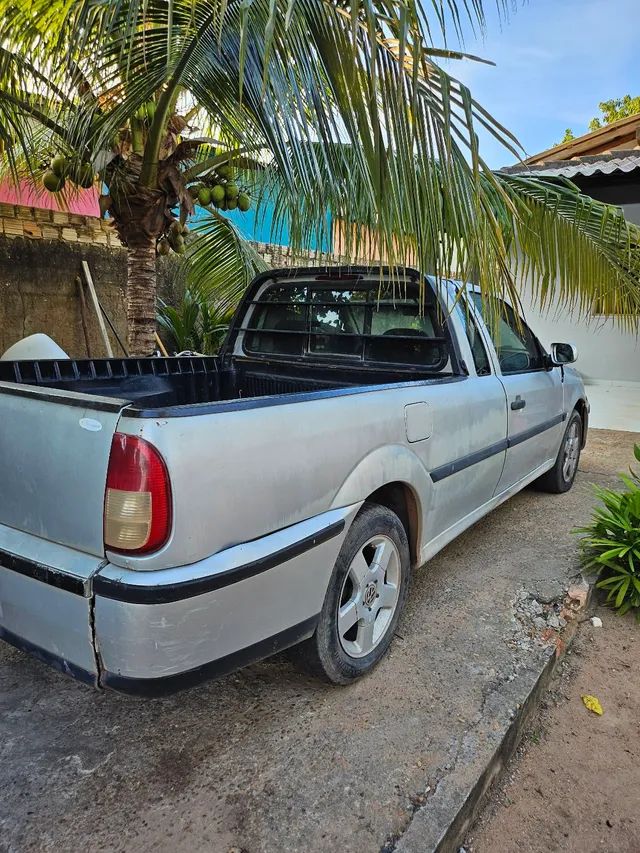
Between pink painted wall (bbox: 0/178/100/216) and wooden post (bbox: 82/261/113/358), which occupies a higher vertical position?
pink painted wall (bbox: 0/178/100/216)

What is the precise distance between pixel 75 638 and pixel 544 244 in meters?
3.91

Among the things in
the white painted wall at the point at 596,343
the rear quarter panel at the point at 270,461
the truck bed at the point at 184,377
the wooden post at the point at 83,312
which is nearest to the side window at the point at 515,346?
the truck bed at the point at 184,377

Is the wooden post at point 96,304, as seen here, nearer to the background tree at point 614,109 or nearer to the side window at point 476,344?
the side window at point 476,344

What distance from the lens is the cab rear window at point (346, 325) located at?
3211 mm

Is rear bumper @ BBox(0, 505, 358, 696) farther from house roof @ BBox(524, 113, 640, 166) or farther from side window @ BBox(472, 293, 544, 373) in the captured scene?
house roof @ BBox(524, 113, 640, 166)

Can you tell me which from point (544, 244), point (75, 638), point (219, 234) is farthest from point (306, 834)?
point (219, 234)

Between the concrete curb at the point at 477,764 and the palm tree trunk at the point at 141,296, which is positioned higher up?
the palm tree trunk at the point at 141,296

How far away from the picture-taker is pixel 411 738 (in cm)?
209

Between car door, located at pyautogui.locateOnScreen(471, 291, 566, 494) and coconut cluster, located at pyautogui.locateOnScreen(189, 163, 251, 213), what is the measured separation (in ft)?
7.92

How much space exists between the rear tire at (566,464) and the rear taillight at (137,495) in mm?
3798

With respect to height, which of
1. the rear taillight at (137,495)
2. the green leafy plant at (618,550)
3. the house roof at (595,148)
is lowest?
the green leafy plant at (618,550)

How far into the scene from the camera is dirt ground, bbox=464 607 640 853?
6.08 feet

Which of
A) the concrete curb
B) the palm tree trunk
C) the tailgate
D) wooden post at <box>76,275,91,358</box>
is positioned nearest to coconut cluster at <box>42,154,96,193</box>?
the palm tree trunk

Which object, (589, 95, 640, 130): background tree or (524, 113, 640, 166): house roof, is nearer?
(524, 113, 640, 166): house roof
